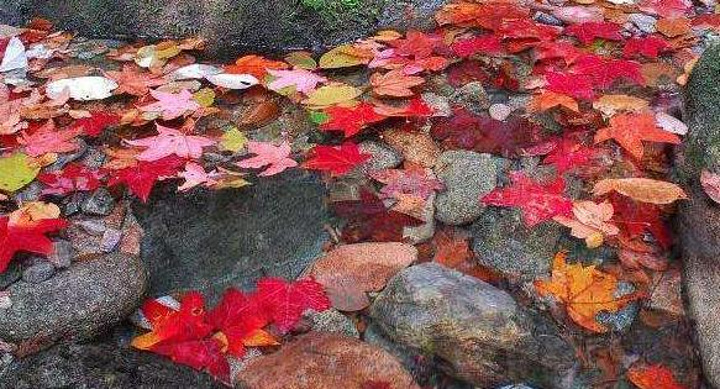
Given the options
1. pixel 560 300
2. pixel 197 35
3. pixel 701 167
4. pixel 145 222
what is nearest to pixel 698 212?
pixel 701 167

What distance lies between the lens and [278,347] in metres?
2.04

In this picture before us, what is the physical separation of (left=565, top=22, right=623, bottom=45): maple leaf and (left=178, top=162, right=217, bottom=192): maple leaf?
173cm

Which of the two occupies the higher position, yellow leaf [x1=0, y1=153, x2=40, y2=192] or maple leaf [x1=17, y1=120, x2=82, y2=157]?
maple leaf [x1=17, y1=120, x2=82, y2=157]

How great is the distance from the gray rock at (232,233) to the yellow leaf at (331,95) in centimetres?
38

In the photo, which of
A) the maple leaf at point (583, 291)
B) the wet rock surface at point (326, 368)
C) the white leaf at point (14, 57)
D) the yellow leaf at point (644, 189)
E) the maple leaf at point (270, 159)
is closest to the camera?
the wet rock surface at point (326, 368)

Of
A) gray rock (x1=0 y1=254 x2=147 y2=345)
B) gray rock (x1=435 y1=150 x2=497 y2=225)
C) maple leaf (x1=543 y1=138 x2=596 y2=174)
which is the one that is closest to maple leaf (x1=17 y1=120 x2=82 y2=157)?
gray rock (x1=0 y1=254 x2=147 y2=345)

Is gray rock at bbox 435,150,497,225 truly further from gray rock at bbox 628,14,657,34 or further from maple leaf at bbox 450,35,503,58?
gray rock at bbox 628,14,657,34

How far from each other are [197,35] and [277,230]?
4.73 feet

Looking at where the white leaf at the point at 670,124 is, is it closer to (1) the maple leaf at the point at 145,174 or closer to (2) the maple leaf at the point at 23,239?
(1) the maple leaf at the point at 145,174

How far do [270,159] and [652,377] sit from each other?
141 cm

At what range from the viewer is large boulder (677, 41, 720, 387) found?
1.95 meters

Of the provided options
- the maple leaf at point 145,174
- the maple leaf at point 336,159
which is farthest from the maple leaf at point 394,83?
the maple leaf at point 145,174

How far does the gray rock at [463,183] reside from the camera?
7.82 feet

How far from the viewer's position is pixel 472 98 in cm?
286
